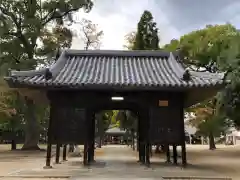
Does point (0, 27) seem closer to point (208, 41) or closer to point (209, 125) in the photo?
point (208, 41)

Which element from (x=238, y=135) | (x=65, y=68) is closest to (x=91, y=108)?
(x=65, y=68)

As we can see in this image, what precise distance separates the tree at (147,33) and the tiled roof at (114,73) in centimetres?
1030

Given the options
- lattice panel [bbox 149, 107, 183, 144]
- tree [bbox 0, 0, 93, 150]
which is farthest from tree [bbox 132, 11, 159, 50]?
lattice panel [bbox 149, 107, 183, 144]

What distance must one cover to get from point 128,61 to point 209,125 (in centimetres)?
1236

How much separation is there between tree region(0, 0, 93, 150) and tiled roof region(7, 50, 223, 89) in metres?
12.8

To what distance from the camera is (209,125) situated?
2455 centimetres

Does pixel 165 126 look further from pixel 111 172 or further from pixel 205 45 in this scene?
pixel 205 45

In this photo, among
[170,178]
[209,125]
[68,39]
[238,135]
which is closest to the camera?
[170,178]

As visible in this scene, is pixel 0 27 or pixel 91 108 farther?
pixel 0 27

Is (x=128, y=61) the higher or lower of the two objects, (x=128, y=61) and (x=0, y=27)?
the lower

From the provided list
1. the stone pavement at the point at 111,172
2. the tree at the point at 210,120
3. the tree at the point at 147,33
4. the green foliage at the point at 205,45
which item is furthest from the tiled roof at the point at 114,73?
the tree at the point at 147,33

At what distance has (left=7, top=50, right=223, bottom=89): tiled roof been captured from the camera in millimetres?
11047

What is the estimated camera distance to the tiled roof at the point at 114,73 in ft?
36.2

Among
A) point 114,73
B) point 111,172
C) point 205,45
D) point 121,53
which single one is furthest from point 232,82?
point 111,172
